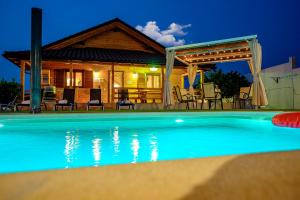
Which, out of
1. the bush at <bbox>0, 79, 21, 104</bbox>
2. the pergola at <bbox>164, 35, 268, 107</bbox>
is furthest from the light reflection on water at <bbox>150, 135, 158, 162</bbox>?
the bush at <bbox>0, 79, 21, 104</bbox>

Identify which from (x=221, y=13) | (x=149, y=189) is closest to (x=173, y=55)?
(x=149, y=189)

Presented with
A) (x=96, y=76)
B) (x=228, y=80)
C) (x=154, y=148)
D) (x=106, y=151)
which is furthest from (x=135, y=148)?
(x=228, y=80)

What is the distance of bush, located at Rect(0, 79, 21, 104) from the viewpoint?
15.3 metres

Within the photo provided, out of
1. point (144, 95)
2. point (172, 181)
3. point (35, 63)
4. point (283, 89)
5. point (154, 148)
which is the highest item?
point (35, 63)

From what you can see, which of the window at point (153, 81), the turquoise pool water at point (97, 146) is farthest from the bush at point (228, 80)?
the turquoise pool water at point (97, 146)

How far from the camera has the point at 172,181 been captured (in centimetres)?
118

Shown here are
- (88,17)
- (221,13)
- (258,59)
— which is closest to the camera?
(258,59)

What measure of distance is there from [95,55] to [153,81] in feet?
16.0

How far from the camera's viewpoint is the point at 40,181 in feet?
3.62

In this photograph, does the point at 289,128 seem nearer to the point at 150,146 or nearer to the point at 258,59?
the point at 150,146

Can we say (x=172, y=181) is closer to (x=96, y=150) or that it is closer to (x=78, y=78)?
(x=96, y=150)

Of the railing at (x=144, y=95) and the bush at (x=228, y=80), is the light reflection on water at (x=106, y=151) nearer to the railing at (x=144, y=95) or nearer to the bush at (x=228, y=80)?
the railing at (x=144, y=95)

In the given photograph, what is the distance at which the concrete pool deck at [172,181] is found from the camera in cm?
108

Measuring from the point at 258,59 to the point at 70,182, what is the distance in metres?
11.6
